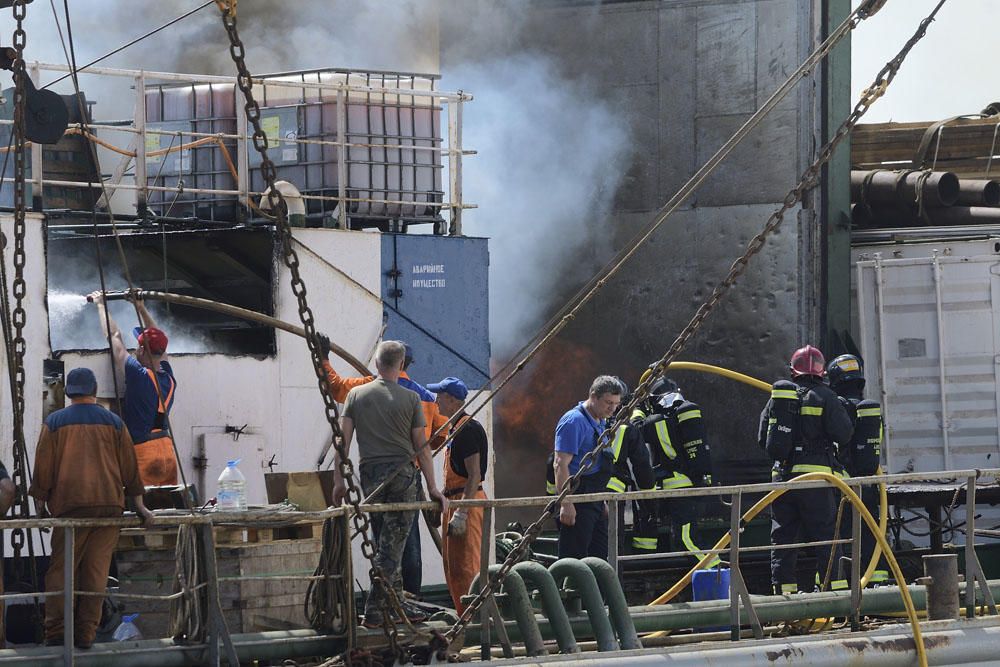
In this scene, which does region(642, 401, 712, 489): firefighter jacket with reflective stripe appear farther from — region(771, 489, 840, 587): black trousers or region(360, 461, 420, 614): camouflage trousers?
region(360, 461, 420, 614): camouflage trousers

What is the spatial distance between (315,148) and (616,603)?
563cm

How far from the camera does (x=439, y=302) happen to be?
1223 centimetres

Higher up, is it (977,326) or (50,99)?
(50,99)

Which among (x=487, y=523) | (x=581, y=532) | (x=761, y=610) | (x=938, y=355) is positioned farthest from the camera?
(x=938, y=355)

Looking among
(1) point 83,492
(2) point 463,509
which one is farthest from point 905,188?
(1) point 83,492

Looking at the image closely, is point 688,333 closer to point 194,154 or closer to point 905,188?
point 194,154

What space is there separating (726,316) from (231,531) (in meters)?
7.18

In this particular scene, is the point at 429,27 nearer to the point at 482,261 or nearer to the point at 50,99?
the point at 482,261

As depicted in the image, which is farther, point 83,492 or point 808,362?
point 808,362

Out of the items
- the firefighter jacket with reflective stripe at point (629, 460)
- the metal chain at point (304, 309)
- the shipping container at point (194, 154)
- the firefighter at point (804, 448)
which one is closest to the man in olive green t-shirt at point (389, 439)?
the metal chain at point (304, 309)

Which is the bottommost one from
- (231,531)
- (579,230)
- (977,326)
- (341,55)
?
(231,531)

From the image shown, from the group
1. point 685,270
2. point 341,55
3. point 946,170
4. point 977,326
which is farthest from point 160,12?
point 977,326

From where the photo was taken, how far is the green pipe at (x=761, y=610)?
8656 mm

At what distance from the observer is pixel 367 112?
40.2ft
